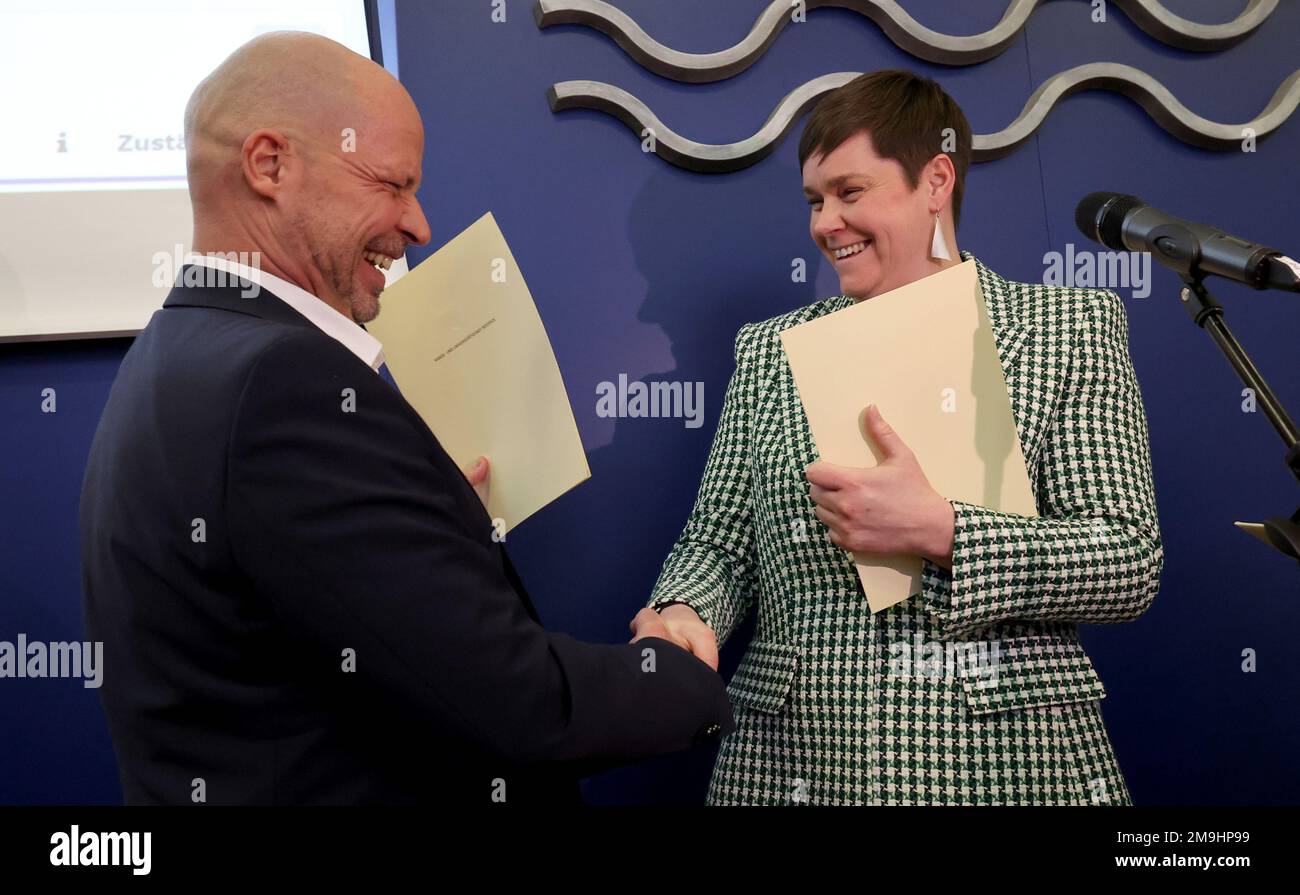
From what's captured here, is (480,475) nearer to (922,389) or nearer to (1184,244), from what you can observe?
(922,389)

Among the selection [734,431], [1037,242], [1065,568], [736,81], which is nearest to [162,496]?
[734,431]

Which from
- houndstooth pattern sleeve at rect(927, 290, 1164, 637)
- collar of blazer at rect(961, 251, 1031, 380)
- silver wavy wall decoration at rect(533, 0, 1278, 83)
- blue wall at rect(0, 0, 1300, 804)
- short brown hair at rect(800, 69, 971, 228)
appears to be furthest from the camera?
silver wavy wall decoration at rect(533, 0, 1278, 83)

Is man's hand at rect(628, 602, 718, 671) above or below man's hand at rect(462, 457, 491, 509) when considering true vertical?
below

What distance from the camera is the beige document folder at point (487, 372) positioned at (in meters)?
1.55

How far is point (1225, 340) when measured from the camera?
106 centimetres

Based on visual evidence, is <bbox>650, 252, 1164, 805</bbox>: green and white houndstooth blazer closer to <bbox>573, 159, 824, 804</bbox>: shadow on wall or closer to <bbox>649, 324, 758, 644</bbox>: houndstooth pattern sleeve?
<bbox>649, 324, 758, 644</bbox>: houndstooth pattern sleeve

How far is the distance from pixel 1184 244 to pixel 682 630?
0.68 metres

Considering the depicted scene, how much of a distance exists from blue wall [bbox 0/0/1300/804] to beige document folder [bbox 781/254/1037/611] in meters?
0.59

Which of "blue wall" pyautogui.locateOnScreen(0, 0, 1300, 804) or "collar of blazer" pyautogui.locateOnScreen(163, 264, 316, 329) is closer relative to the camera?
"collar of blazer" pyautogui.locateOnScreen(163, 264, 316, 329)

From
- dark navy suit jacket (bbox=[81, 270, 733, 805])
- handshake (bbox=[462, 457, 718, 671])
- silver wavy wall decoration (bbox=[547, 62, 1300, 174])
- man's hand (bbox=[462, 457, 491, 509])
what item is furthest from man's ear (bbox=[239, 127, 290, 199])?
silver wavy wall decoration (bbox=[547, 62, 1300, 174])

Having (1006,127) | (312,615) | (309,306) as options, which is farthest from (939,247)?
(312,615)

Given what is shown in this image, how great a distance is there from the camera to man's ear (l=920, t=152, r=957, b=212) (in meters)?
1.57

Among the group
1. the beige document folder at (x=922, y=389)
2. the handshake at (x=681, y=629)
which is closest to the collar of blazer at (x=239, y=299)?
the handshake at (x=681, y=629)

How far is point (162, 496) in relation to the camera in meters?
0.96
